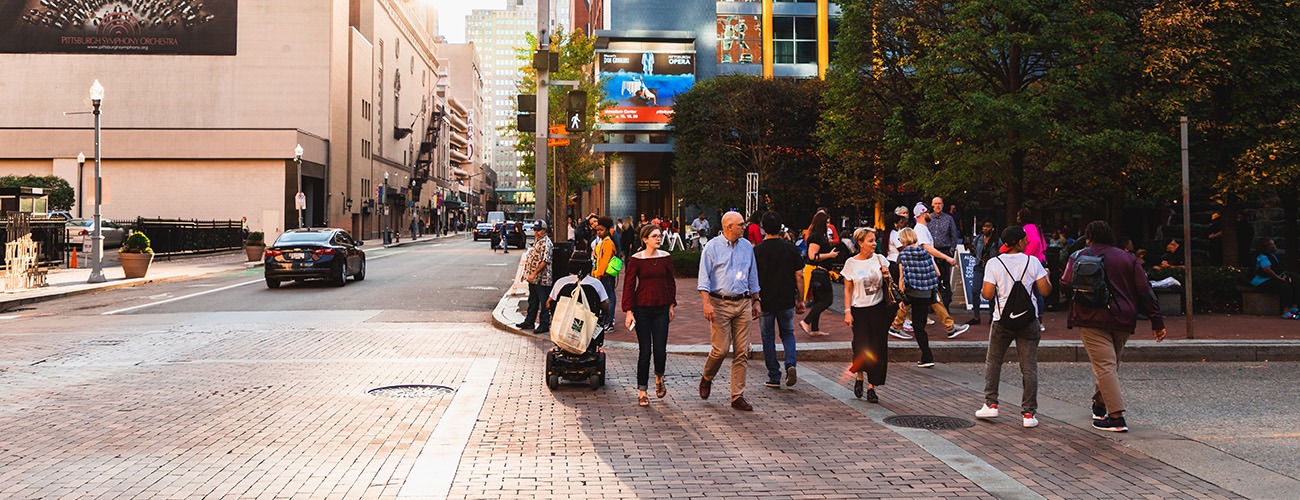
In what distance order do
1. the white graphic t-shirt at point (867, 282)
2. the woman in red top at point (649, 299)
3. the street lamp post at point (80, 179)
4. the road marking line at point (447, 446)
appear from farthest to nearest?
the street lamp post at point (80, 179) < the white graphic t-shirt at point (867, 282) < the woman in red top at point (649, 299) < the road marking line at point (447, 446)

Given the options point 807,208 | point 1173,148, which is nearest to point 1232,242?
point 1173,148

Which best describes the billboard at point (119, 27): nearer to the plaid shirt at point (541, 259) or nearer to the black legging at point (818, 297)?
the plaid shirt at point (541, 259)

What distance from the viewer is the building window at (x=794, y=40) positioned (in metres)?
69.5

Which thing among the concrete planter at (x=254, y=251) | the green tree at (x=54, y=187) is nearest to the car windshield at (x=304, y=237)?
the concrete planter at (x=254, y=251)

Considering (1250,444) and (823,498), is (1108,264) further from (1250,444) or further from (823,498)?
(823,498)

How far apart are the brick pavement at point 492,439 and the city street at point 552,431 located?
0.09 ft

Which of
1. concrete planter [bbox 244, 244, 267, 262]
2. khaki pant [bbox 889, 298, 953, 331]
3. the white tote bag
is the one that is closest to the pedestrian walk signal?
khaki pant [bbox 889, 298, 953, 331]

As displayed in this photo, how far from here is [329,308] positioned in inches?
752

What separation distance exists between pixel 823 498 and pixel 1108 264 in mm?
3786

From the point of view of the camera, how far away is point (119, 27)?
2552 inches

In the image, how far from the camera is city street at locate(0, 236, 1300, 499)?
6020 mm

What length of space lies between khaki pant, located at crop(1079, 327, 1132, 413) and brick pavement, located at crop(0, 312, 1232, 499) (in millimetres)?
318

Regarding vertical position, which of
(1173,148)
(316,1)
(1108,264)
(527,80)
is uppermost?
(316,1)

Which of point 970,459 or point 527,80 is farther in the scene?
point 527,80
